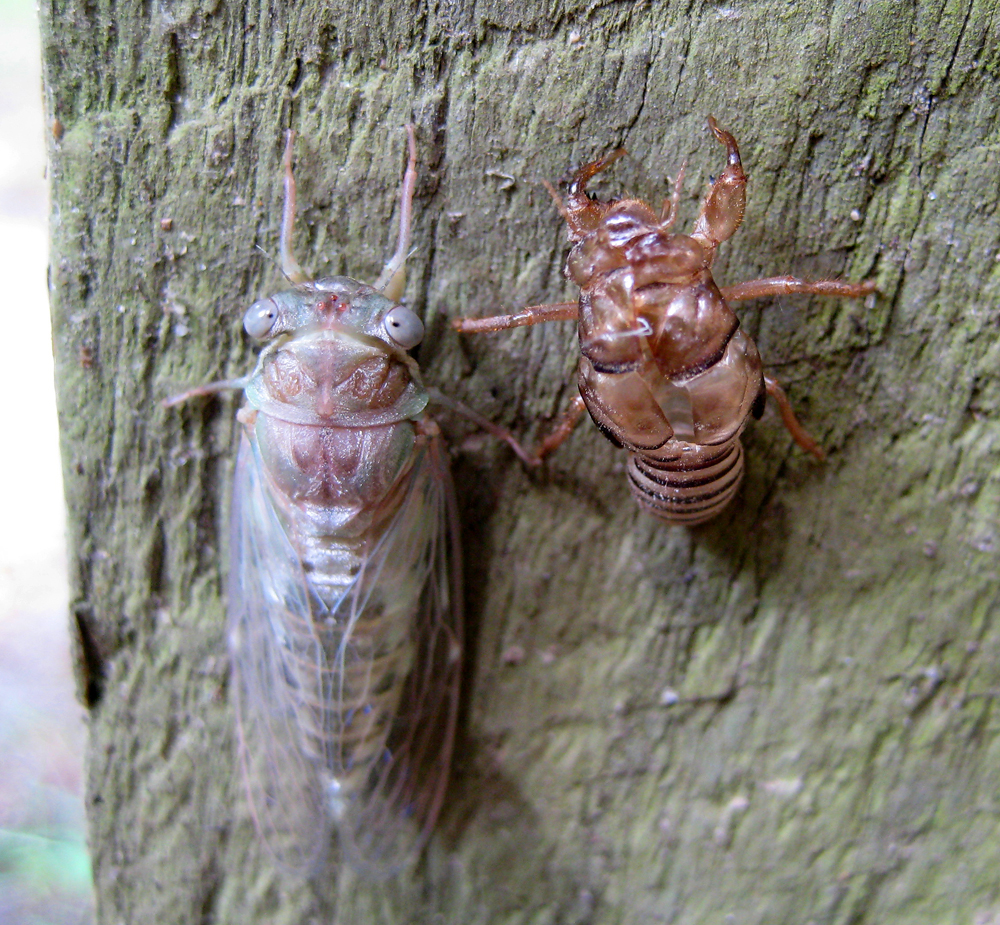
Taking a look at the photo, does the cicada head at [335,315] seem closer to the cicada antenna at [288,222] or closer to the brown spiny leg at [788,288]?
the cicada antenna at [288,222]

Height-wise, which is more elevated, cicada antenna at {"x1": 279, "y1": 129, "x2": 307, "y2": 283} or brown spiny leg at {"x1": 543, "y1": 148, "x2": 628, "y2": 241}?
brown spiny leg at {"x1": 543, "y1": 148, "x2": 628, "y2": 241}

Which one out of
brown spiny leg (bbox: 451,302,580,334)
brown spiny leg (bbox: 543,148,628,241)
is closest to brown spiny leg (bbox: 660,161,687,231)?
brown spiny leg (bbox: 543,148,628,241)

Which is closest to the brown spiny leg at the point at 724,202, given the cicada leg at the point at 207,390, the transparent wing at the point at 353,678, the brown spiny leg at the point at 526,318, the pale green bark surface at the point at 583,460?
the pale green bark surface at the point at 583,460

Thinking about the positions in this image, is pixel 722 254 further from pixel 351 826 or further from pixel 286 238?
pixel 351 826

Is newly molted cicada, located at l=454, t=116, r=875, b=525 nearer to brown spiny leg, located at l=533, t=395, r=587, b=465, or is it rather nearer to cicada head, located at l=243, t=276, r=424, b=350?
brown spiny leg, located at l=533, t=395, r=587, b=465

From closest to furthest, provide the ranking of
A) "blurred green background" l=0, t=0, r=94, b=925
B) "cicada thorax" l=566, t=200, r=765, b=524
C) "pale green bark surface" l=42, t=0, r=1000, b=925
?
"cicada thorax" l=566, t=200, r=765, b=524, "pale green bark surface" l=42, t=0, r=1000, b=925, "blurred green background" l=0, t=0, r=94, b=925

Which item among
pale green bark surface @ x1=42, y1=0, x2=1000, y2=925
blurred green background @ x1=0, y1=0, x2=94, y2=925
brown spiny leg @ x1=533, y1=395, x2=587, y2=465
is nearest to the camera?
pale green bark surface @ x1=42, y1=0, x2=1000, y2=925
